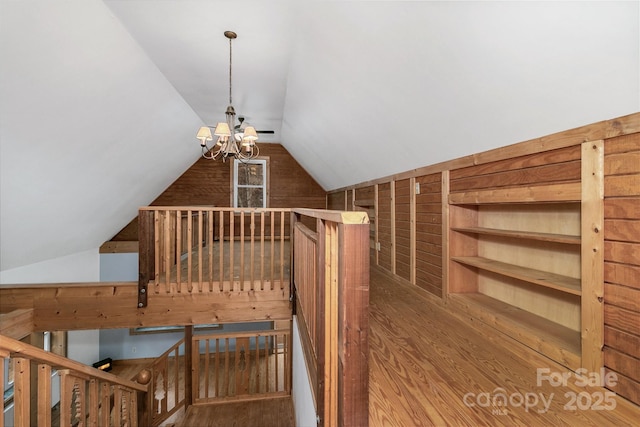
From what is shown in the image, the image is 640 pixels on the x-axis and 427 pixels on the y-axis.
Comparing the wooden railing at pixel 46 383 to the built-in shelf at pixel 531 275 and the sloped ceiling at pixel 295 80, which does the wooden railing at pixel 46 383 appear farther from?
the built-in shelf at pixel 531 275

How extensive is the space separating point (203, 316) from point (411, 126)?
313 cm

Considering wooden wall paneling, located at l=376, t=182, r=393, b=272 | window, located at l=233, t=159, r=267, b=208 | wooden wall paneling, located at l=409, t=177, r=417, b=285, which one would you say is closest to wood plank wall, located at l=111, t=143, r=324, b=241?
window, located at l=233, t=159, r=267, b=208

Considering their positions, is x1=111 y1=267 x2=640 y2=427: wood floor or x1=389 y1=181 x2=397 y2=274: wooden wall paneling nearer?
x1=111 y1=267 x2=640 y2=427: wood floor

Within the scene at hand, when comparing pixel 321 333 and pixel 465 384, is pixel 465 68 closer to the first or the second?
pixel 321 333

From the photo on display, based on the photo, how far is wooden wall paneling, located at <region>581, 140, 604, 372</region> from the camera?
1375mm

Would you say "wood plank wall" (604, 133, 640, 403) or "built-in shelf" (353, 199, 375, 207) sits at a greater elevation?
"built-in shelf" (353, 199, 375, 207)

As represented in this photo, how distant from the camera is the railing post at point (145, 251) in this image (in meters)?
3.08

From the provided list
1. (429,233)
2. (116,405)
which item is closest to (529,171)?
(429,233)

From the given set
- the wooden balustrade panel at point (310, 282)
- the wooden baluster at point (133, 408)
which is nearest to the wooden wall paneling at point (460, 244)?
the wooden balustrade panel at point (310, 282)

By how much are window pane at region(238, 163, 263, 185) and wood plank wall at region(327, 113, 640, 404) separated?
5.34 metres

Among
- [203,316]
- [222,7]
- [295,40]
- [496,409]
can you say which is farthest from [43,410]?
[295,40]

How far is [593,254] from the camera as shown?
1.41 meters

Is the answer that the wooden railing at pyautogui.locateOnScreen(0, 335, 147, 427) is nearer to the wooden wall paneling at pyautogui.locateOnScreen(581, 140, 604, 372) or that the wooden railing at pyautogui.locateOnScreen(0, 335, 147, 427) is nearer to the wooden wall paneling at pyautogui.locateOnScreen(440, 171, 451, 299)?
the wooden wall paneling at pyautogui.locateOnScreen(581, 140, 604, 372)

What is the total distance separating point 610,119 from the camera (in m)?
1.31
